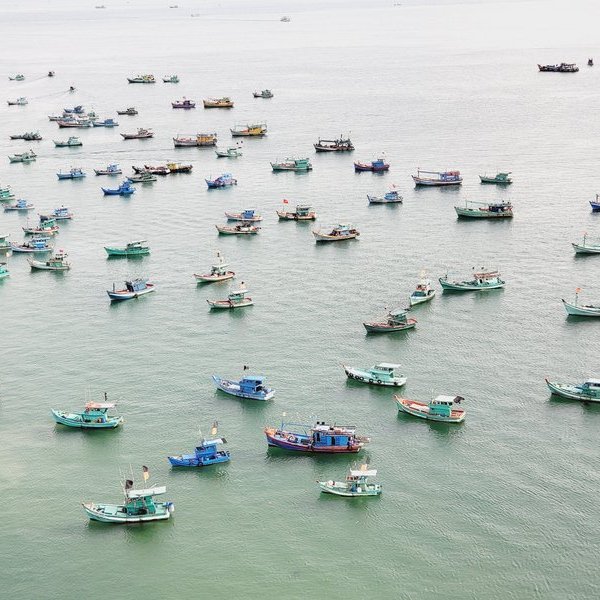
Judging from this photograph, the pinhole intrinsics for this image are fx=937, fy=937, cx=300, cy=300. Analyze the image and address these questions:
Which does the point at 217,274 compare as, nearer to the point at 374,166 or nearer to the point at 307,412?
the point at 307,412

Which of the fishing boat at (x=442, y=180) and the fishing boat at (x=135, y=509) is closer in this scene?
the fishing boat at (x=135, y=509)

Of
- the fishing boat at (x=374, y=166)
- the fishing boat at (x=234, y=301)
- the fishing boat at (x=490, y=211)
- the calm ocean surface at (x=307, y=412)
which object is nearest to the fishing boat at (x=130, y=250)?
the calm ocean surface at (x=307, y=412)

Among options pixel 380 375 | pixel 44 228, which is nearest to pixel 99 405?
pixel 380 375

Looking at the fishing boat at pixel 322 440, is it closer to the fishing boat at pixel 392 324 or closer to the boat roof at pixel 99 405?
the boat roof at pixel 99 405

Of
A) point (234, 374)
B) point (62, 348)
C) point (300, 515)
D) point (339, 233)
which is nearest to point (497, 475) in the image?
point (300, 515)

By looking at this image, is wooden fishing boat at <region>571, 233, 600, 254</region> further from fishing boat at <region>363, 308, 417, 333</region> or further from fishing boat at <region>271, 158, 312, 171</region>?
fishing boat at <region>271, 158, 312, 171</region>

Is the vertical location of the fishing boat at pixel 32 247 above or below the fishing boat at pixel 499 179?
below

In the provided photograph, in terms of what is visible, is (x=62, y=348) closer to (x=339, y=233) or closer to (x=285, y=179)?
(x=339, y=233)
